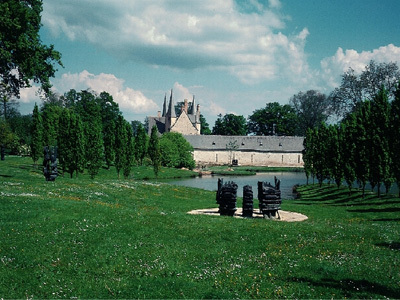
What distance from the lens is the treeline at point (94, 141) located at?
42.3m

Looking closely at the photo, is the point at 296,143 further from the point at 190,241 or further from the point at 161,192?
the point at 190,241

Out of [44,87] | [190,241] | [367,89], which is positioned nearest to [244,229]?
[190,241]

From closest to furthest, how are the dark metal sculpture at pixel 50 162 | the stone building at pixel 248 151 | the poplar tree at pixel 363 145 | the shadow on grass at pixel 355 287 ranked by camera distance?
the shadow on grass at pixel 355 287
the dark metal sculpture at pixel 50 162
the poplar tree at pixel 363 145
the stone building at pixel 248 151

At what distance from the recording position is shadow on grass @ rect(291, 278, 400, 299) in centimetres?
868

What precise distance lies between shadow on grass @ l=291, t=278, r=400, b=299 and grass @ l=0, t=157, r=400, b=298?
2 centimetres

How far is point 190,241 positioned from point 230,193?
778cm

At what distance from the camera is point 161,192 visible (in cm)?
3309

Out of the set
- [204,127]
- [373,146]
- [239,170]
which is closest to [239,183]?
[373,146]

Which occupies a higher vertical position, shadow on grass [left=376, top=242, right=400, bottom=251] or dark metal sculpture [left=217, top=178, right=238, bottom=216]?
dark metal sculpture [left=217, top=178, right=238, bottom=216]

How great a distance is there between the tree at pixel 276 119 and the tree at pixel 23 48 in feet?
350

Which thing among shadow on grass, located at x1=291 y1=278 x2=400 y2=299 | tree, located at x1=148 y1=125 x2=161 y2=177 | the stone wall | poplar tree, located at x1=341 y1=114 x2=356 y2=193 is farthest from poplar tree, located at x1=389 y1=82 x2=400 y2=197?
the stone wall

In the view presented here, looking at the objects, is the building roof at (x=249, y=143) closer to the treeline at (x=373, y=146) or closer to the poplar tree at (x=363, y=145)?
the treeline at (x=373, y=146)

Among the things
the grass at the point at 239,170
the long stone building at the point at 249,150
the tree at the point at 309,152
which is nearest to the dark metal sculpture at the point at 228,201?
the tree at the point at 309,152

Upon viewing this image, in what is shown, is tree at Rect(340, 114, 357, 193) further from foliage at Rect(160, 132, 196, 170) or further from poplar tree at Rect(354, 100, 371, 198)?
foliage at Rect(160, 132, 196, 170)
